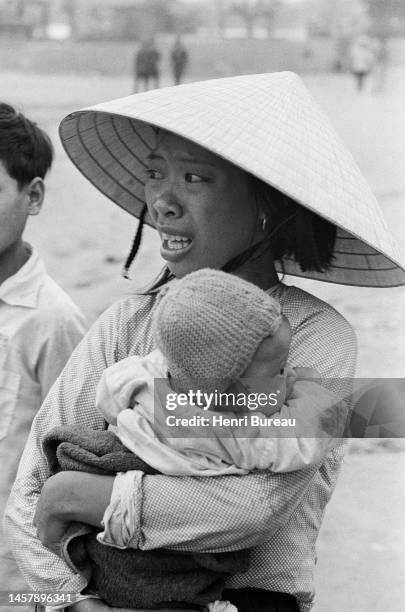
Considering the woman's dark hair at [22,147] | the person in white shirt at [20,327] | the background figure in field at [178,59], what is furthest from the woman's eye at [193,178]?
the background figure in field at [178,59]

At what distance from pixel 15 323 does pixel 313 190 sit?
92 centimetres

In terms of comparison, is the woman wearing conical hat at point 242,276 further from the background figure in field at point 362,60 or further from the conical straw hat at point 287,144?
the background figure in field at point 362,60

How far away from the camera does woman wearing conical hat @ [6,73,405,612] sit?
1517 mm

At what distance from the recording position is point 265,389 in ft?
4.95

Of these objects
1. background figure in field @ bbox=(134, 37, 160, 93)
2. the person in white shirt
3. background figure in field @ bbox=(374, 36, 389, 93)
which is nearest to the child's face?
the person in white shirt

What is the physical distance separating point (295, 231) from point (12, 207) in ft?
2.72

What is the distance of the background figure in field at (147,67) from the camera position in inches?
503

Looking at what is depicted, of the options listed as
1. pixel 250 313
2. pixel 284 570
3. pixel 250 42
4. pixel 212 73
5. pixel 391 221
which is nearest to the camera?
pixel 250 313

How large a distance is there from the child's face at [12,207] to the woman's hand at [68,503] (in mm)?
923

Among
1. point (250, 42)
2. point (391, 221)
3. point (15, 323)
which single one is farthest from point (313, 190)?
point (250, 42)

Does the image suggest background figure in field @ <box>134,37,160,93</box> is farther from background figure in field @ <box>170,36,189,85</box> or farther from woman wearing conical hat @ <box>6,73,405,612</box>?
woman wearing conical hat @ <box>6,73,405,612</box>

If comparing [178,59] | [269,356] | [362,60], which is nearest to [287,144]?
[269,356]

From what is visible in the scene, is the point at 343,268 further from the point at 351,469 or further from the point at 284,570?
the point at 351,469

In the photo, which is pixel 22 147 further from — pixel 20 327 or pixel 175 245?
pixel 175 245
